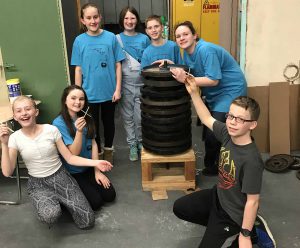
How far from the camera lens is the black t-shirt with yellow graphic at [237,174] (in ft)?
5.46

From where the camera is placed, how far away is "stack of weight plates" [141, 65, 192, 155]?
2.50 m

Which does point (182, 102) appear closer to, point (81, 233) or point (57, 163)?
point (57, 163)

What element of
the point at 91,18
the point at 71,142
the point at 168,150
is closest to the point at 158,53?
the point at 91,18

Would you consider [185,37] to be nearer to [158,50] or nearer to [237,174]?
[158,50]

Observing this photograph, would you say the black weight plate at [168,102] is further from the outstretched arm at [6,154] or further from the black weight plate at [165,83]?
the outstretched arm at [6,154]

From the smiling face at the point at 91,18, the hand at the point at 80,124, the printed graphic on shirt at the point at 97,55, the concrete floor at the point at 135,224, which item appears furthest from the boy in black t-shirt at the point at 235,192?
the smiling face at the point at 91,18

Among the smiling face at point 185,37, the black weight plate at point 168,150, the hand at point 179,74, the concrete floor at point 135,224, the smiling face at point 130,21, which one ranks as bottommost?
the concrete floor at point 135,224

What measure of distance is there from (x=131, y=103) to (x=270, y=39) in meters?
1.37

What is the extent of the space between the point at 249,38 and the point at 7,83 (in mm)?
2169

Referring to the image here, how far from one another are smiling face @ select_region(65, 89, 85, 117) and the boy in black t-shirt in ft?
2.77

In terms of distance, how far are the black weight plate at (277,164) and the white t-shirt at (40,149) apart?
5.82 feet

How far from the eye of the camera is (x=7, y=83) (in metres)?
3.02

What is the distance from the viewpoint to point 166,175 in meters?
2.81

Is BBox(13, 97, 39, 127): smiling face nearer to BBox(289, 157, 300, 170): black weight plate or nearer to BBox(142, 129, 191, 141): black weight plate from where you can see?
BBox(142, 129, 191, 141): black weight plate
